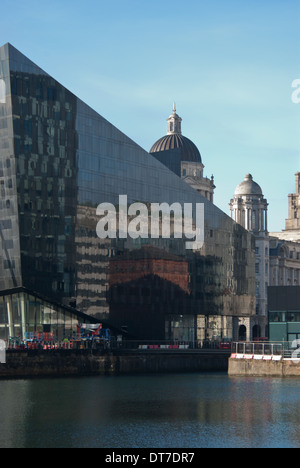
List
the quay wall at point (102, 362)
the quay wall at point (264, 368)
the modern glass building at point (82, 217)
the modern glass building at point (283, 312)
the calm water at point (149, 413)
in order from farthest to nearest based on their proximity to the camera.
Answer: the modern glass building at point (283, 312), the modern glass building at point (82, 217), the quay wall at point (102, 362), the quay wall at point (264, 368), the calm water at point (149, 413)

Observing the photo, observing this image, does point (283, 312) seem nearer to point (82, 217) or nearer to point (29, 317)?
point (82, 217)

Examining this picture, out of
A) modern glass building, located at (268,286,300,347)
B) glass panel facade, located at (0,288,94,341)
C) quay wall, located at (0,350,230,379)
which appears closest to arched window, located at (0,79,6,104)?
glass panel facade, located at (0,288,94,341)

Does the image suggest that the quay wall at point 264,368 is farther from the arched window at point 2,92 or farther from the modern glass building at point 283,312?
the arched window at point 2,92

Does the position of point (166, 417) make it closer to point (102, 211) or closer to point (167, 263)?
point (102, 211)

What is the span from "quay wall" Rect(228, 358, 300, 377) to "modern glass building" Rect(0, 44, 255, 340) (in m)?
26.0

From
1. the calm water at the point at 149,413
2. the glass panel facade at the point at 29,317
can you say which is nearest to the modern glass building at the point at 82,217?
the glass panel facade at the point at 29,317

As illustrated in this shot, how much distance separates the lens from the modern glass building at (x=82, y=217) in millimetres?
116312

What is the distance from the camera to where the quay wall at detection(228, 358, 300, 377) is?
101m

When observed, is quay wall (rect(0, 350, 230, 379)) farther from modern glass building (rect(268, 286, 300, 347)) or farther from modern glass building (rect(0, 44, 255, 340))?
modern glass building (rect(0, 44, 255, 340))

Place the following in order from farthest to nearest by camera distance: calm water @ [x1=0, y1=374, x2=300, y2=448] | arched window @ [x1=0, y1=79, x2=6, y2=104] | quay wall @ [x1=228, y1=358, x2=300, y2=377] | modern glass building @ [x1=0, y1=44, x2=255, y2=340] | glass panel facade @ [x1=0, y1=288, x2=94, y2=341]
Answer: glass panel facade @ [x1=0, y1=288, x2=94, y2=341]
modern glass building @ [x1=0, y1=44, x2=255, y2=340]
arched window @ [x1=0, y1=79, x2=6, y2=104]
quay wall @ [x1=228, y1=358, x2=300, y2=377]
calm water @ [x1=0, y1=374, x2=300, y2=448]

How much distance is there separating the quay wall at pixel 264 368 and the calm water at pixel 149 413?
122 inches
